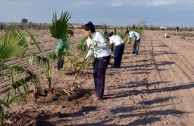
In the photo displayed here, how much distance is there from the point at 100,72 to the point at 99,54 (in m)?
0.41

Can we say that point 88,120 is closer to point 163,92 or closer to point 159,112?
point 159,112

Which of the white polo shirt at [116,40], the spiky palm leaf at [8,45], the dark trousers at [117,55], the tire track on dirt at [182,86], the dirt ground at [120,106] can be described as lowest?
the tire track on dirt at [182,86]

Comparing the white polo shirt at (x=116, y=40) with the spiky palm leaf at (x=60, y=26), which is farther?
the white polo shirt at (x=116, y=40)

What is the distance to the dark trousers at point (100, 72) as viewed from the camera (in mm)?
9312

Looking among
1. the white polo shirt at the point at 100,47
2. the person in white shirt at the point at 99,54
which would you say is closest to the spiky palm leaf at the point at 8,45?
the person in white shirt at the point at 99,54

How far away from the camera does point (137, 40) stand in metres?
21.0

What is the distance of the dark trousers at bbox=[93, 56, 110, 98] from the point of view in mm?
9312

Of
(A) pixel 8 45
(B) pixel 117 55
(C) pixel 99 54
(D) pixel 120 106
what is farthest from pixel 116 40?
(A) pixel 8 45

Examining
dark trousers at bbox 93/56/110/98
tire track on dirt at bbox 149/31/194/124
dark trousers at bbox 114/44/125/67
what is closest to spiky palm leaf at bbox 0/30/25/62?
A: dark trousers at bbox 93/56/110/98

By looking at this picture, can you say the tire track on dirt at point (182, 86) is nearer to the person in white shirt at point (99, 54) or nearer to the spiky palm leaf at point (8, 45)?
the person in white shirt at point (99, 54)

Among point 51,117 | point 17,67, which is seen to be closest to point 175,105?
point 51,117

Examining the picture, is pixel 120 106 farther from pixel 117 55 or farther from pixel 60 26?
pixel 117 55

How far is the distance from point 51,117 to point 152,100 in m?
3.09

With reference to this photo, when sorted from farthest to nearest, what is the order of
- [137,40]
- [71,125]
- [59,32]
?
1. [137,40]
2. [59,32]
3. [71,125]
